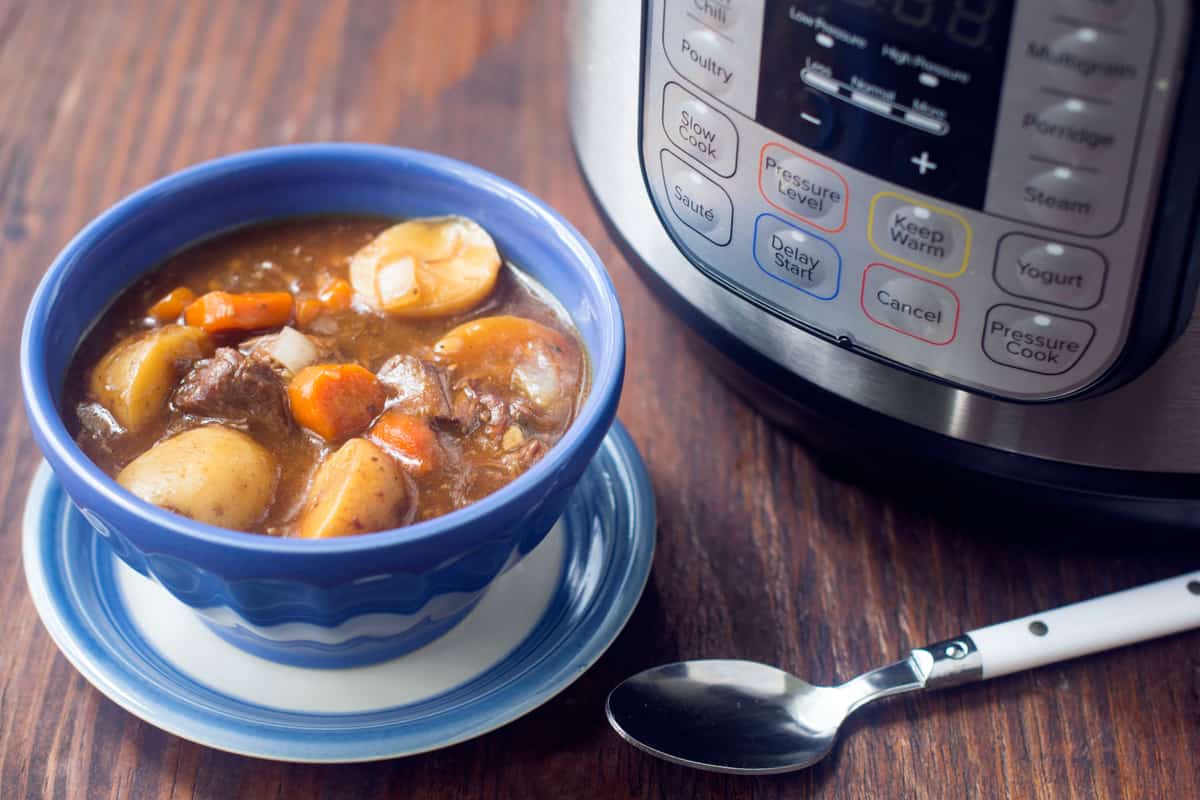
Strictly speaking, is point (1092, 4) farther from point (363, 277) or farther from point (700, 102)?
point (363, 277)

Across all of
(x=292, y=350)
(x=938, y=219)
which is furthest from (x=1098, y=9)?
(x=292, y=350)

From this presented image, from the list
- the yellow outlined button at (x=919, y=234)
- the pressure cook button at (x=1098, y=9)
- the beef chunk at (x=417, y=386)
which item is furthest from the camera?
the beef chunk at (x=417, y=386)

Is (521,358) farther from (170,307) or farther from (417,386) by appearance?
(170,307)

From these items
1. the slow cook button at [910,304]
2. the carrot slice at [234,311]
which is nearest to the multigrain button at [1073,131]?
the slow cook button at [910,304]

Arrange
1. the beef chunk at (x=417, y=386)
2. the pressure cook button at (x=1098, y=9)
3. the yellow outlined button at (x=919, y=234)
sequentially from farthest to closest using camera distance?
the beef chunk at (x=417, y=386) < the yellow outlined button at (x=919, y=234) < the pressure cook button at (x=1098, y=9)

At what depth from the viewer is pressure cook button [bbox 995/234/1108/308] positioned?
0.65m

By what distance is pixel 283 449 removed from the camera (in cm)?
77

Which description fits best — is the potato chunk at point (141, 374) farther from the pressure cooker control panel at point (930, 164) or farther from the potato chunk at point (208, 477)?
the pressure cooker control panel at point (930, 164)

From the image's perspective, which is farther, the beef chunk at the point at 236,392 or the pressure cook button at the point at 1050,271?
the beef chunk at the point at 236,392

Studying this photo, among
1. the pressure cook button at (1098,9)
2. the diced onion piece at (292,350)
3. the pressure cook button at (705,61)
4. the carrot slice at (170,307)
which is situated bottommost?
the diced onion piece at (292,350)

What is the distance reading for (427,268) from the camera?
33.6 inches

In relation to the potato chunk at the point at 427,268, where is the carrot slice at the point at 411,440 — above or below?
below

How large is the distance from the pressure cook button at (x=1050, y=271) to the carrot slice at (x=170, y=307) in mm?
500

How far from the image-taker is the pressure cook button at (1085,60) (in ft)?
1.88
